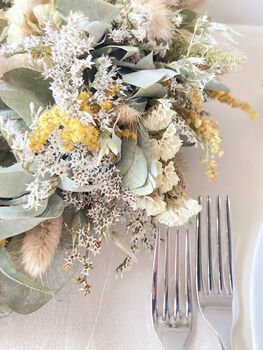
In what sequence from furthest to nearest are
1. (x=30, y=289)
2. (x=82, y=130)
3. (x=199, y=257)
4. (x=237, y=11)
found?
1. (x=237, y=11)
2. (x=199, y=257)
3. (x=30, y=289)
4. (x=82, y=130)

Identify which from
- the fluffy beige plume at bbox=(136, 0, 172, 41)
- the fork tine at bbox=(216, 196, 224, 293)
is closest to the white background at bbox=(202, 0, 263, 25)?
the fluffy beige plume at bbox=(136, 0, 172, 41)

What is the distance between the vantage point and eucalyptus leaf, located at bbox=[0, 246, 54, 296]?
1.57 feet

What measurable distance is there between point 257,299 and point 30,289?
0.36 metres

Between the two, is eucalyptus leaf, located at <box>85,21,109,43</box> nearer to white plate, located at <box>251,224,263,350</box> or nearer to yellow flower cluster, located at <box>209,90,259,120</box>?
yellow flower cluster, located at <box>209,90,259,120</box>

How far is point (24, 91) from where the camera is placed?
1.64ft

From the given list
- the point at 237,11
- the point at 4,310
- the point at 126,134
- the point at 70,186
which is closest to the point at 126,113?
the point at 126,134

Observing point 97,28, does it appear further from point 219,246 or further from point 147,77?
point 219,246

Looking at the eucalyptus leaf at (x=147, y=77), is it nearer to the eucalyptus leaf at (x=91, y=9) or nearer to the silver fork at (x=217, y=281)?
the eucalyptus leaf at (x=91, y=9)

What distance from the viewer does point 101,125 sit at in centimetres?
49

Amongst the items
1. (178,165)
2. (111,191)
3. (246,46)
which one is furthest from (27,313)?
(246,46)

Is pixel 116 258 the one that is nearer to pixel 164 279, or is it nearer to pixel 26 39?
pixel 164 279

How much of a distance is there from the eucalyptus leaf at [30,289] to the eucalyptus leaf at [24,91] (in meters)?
0.20

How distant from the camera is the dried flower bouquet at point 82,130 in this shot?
470 millimetres

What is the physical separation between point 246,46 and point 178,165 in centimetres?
45
